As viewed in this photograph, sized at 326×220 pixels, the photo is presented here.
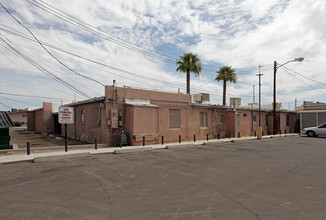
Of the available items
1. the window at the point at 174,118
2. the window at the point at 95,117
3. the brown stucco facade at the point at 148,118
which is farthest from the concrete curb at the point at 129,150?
the window at the point at 174,118

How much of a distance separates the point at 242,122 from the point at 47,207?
82.0ft

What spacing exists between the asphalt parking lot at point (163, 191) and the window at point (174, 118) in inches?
406

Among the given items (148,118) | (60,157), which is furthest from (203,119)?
(60,157)

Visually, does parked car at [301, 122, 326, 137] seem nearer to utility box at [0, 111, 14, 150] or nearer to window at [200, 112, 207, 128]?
window at [200, 112, 207, 128]

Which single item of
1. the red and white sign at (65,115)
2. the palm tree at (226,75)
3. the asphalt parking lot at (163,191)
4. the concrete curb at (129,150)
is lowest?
the concrete curb at (129,150)

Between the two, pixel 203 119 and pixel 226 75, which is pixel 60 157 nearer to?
pixel 203 119

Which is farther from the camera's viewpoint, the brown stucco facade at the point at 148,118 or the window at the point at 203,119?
the window at the point at 203,119

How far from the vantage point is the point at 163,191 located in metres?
5.93

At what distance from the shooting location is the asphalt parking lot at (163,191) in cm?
455

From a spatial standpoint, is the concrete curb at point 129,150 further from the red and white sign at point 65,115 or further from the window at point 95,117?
the window at point 95,117

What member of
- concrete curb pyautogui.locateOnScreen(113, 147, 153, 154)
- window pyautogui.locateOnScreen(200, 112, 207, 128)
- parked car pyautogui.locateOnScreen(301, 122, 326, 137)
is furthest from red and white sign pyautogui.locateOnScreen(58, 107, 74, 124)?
parked car pyautogui.locateOnScreen(301, 122, 326, 137)

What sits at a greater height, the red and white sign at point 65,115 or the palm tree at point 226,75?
the palm tree at point 226,75

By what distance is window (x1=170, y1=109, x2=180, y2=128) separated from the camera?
1968cm

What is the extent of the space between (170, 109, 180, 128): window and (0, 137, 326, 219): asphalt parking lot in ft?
33.8
